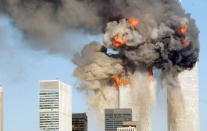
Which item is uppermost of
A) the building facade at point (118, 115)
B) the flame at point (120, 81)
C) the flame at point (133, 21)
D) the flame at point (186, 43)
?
the flame at point (133, 21)

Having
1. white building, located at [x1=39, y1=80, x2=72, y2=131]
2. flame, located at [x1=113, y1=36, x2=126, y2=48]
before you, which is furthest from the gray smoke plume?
white building, located at [x1=39, y1=80, x2=72, y2=131]

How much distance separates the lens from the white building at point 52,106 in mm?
183375

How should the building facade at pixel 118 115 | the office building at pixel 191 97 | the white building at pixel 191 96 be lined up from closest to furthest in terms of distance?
1. the office building at pixel 191 97
2. the white building at pixel 191 96
3. the building facade at pixel 118 115

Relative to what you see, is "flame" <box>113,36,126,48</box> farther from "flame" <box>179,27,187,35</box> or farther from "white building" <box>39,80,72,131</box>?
"white building" <box>39,80,72,131</box>

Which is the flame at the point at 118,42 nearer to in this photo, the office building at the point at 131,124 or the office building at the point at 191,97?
the office building at the point at 131,124

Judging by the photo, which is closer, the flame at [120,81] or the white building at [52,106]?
the flame at [120,81]

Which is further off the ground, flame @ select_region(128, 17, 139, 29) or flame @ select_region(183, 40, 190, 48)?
flame @ select_region(128, 17, 139, 29)

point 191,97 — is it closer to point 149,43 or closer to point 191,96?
point 191,96

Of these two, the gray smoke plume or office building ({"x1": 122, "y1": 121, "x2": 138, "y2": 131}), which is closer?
the gray smoke plume

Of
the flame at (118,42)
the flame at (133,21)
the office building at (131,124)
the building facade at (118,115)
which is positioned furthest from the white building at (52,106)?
the flame at (133,21)

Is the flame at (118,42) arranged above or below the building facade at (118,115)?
above

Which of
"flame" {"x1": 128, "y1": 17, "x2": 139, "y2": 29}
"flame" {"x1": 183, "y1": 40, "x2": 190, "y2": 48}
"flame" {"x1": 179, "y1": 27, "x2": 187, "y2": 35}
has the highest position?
"flame" {"x1": 128, "y1": 17, "x2": 139, "y2": 29}

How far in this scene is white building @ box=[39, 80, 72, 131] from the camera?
18338 centimetres

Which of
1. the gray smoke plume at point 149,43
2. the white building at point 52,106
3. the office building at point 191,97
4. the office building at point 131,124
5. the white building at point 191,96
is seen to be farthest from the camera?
the white building at point 52,106
